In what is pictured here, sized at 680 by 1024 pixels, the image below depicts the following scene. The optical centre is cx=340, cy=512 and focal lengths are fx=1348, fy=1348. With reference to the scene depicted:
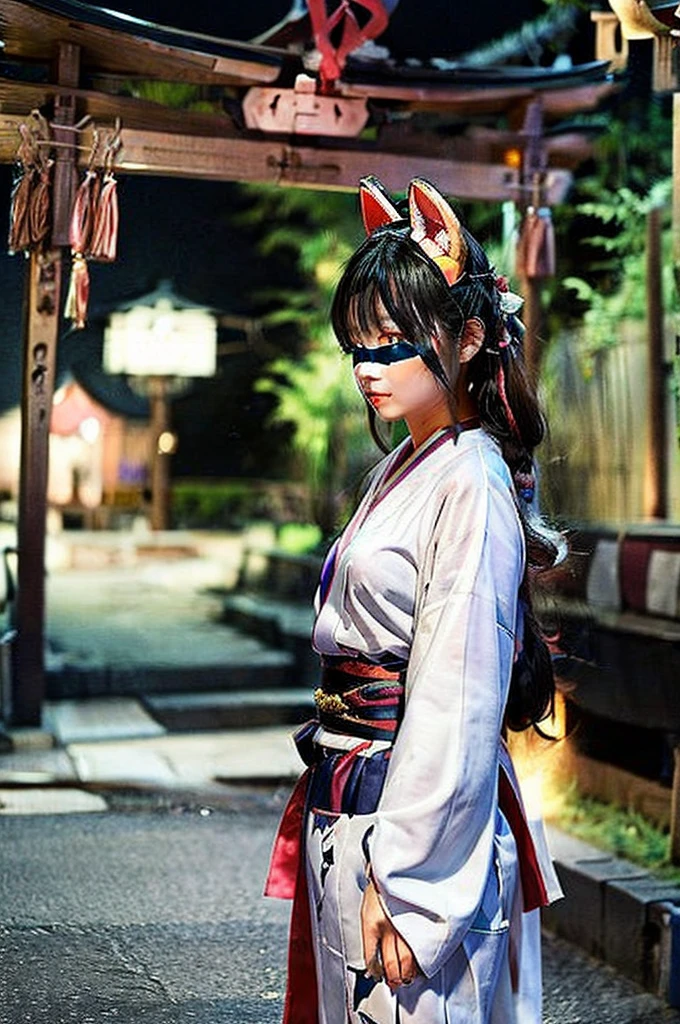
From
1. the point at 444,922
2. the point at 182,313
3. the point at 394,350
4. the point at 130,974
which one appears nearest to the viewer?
the point at 444,922

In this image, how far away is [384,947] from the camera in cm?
294

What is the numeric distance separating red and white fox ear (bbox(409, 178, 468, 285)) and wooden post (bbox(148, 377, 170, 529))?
2094 cm

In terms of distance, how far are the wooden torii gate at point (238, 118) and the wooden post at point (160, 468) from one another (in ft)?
49.8

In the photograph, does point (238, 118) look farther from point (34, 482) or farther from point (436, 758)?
point (436, 758)

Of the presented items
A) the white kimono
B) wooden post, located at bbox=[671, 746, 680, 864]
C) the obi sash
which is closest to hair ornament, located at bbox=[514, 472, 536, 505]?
the white kimono

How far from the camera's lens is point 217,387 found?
26422mm

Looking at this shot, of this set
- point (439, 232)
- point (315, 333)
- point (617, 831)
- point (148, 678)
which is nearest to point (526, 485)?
point (439, 232)

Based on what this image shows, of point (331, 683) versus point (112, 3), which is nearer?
point (331, 683)

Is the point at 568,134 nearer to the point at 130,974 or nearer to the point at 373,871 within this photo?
the point at 130,974

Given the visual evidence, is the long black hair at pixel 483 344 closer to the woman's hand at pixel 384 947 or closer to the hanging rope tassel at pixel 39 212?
the woman's hand at pixel 384 947

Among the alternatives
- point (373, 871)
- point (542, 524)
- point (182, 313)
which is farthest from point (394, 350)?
point (182, 313)

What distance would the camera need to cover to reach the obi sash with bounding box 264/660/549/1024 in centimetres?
319

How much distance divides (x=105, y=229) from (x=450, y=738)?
3.33m

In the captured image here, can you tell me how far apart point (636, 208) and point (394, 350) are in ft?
25.6
